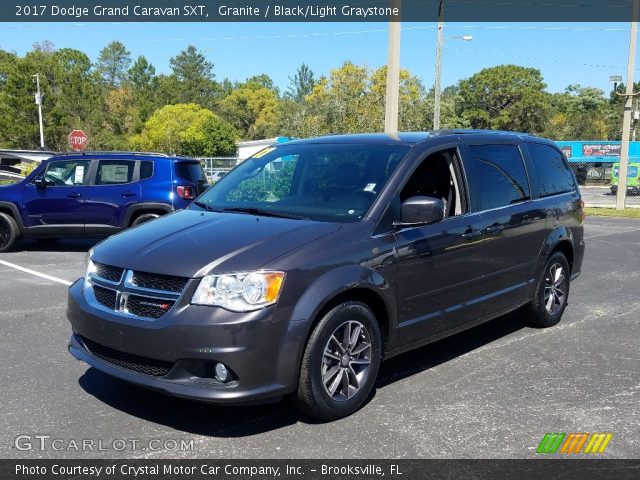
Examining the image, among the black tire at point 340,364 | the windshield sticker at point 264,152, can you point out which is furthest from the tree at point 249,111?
the black tire at point 340,364

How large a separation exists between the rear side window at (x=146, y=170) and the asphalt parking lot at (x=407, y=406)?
4843mm

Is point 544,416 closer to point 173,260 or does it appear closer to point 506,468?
point 506,468

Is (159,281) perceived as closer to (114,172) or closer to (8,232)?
(114,172)

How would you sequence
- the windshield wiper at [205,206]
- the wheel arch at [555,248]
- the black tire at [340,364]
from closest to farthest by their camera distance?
the black tire at [340,364], the windshield wiper at [205,206], the wheel arch at [555,248]

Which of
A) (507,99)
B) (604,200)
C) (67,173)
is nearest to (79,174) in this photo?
(67,173)

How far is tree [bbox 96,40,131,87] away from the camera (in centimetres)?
9762

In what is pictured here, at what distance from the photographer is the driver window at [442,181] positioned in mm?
4793

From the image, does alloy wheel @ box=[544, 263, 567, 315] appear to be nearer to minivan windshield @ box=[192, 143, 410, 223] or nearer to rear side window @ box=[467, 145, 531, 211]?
rear side window @ box=[467, 145, 531, 211]

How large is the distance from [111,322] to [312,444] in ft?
4.62

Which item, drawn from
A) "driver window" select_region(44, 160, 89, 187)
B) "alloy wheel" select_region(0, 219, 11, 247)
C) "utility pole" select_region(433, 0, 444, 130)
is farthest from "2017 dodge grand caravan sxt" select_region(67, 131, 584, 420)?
"utility pole" select_region(433, 0, 444, 130)

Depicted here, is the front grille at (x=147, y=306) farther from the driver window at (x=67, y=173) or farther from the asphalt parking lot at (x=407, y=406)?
the driver window at (x=67, y=173)

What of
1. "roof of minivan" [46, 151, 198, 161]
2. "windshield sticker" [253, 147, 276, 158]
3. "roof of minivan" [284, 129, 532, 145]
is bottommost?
"roof of minivan" [46, 151, 198, 161]

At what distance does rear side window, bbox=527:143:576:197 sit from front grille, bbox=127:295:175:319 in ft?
13.1

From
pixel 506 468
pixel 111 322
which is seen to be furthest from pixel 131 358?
pixel 506 468
